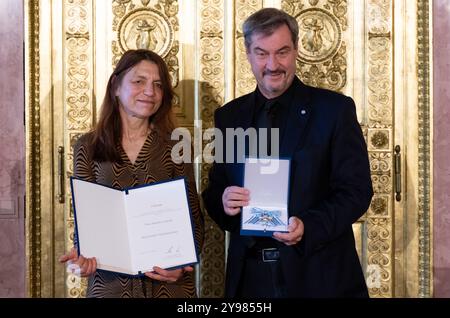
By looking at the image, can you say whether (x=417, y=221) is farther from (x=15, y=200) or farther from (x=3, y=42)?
(x=3, y=42)

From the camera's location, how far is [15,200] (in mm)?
3605

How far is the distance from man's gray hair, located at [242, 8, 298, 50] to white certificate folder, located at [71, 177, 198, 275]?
70cm

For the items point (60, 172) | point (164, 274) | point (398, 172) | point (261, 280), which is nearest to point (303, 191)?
point (261, 280)

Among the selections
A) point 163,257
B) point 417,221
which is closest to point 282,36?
point 163,257

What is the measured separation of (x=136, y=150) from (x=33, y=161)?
114cm

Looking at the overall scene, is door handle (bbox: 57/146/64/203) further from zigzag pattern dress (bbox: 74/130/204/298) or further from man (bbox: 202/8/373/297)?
man (bbox: 202/8/373/297)

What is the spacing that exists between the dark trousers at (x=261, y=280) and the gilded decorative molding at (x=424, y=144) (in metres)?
→ 1.37

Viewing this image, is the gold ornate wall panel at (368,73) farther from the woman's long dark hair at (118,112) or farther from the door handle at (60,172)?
the door handle at (60,172)

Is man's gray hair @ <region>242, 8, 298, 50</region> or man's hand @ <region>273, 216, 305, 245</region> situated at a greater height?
man's gray hair @ <region>242, 8, 298, 50</region>

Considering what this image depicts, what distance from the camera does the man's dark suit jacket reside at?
2457 mm

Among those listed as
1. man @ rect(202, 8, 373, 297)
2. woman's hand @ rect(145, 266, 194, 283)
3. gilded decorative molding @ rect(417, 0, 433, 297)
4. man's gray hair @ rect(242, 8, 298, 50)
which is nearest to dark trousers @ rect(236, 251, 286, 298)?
man @ rect(202, 8, 373, 297)

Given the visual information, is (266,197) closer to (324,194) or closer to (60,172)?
(324,194)

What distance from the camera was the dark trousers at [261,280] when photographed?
2.54m

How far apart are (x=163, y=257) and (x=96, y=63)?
1.53 metres
